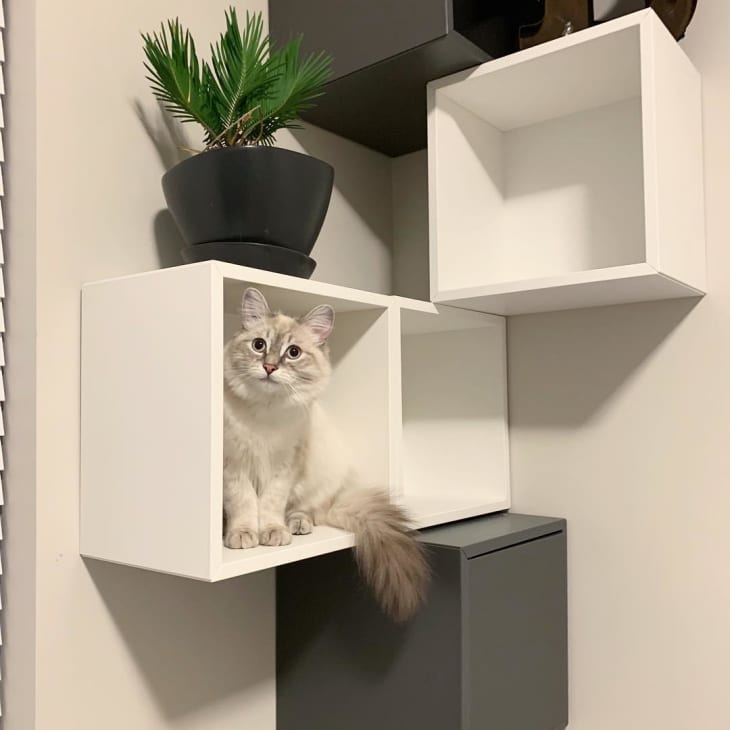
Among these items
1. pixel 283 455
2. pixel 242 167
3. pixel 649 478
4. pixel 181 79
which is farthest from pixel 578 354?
pixel 181 79

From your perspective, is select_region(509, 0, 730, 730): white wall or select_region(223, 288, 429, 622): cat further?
select_region(509, 0, 730, 730): white wall

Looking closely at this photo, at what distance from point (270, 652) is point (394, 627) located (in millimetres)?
275

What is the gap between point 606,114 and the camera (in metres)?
1.27

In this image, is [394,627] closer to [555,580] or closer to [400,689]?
[400,689]

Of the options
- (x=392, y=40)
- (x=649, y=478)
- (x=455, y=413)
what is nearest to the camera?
(x=392, y=40)

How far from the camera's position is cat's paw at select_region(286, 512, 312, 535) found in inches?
39.9

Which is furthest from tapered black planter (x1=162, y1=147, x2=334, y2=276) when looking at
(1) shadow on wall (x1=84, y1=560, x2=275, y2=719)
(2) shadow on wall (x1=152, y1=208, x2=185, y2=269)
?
(1) shadow on wall (x1=84, y1=560, x2=275, y2=719)

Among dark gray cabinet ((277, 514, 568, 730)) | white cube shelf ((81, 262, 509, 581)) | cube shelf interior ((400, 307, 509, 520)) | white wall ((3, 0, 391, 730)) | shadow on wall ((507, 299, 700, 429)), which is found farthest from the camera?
cube shelf interior ((400, 307, 509, 520))

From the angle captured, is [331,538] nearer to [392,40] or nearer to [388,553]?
[388,553]

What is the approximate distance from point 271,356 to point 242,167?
0.25 m

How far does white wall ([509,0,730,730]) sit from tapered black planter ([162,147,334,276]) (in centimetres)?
57

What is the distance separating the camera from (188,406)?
2.84ft

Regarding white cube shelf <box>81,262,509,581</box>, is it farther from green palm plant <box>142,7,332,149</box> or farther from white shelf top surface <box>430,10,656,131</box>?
white shelf top surface <box>430,10,656,131</box>

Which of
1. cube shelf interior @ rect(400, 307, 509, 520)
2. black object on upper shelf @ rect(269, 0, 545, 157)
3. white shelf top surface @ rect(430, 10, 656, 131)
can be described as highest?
black object on upper shelf @ rect(269, 0, 545, 157)
